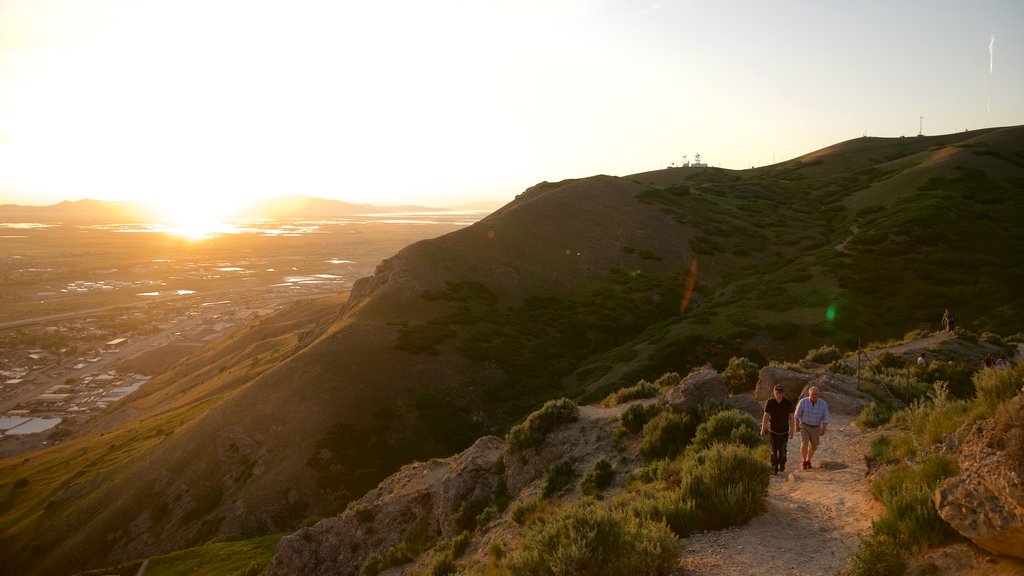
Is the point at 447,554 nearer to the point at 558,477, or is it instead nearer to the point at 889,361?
the point at 558,477

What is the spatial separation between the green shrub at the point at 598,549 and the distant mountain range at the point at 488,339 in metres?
32.2

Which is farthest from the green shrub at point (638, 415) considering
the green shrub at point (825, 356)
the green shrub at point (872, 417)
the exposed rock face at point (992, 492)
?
the green shrub at point (825, 356)

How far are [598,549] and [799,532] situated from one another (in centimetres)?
439

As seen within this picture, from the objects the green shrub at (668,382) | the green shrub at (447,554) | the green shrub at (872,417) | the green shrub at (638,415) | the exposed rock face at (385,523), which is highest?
the green shrub at (872,417)

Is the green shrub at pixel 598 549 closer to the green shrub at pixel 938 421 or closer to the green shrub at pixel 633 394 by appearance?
the green shrub at pixel 938 421

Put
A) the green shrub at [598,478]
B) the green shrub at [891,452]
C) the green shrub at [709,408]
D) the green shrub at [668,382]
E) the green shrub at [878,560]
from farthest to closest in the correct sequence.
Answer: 1. the green shrub at [668,382]
2. the green shrub at [709,408]
3. the green shrub at [598,478]
4. the green shrub at [891,452]
5. the green shrub at [878,560]

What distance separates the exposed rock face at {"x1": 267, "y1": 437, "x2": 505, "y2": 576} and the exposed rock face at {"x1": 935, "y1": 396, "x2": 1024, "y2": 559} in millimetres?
16376

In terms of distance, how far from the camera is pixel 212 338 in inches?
5012

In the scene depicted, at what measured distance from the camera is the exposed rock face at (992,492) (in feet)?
21.4

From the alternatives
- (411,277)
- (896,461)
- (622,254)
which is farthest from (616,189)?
(896,461)

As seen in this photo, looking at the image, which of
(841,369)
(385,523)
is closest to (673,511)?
(385,523)

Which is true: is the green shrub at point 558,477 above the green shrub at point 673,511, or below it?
below

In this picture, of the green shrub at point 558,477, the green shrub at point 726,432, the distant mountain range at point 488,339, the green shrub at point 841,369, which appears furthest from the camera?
the distant mountain range at point 488,339

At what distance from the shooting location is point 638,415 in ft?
67.6
